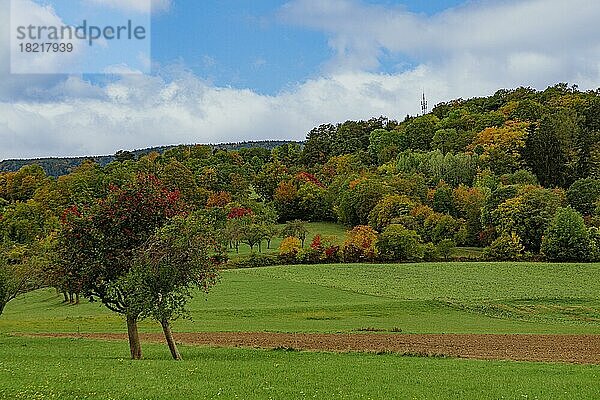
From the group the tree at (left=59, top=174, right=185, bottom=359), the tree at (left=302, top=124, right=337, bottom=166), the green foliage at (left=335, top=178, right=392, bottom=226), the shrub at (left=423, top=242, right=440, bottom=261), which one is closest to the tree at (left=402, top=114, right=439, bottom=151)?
the tree at (left=302, top=124, right=337, bottom=166)

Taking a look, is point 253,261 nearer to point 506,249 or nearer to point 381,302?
point 381,302

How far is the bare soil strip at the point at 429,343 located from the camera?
112 feet

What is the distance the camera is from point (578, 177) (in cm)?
12988

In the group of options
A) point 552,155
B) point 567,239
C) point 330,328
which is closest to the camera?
point 330,328

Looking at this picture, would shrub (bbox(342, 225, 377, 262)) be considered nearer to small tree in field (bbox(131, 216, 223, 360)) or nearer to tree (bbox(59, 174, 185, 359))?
small tree in field (bbox(131, 216, 223, 360))

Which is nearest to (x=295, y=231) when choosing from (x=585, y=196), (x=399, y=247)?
(x=399, y=247)

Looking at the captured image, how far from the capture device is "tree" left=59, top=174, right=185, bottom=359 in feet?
90.4

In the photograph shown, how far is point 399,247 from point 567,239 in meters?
24.2

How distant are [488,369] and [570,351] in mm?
11387

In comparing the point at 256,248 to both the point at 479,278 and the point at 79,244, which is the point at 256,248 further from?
the point at 79,244

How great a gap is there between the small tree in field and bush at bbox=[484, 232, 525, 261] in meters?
73.8

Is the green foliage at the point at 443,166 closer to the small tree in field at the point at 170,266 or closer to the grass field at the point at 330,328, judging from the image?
the grass field at the point at 330,328

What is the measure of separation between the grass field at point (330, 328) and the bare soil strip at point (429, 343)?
309 centimetres

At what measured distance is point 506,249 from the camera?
307 feet
